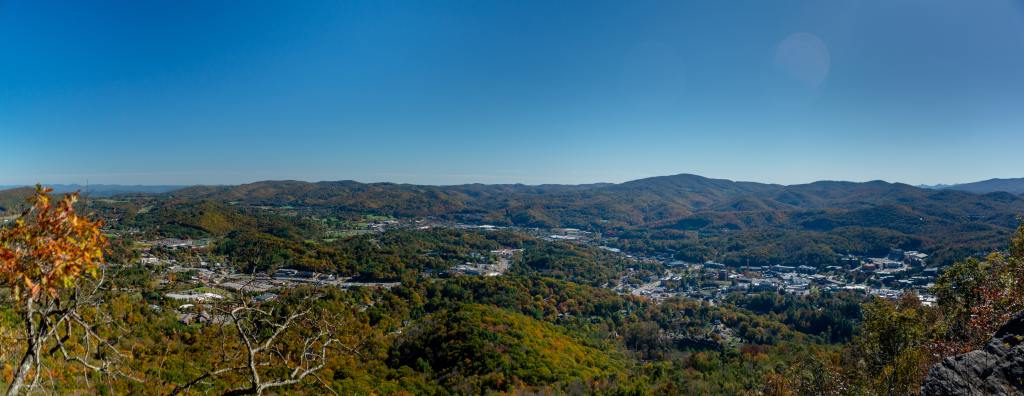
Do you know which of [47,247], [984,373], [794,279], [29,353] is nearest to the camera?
[47,247]

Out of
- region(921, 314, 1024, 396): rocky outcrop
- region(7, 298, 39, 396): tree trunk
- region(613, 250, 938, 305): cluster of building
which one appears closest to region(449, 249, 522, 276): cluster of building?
region(613, 250, 938, 305): cluster of building

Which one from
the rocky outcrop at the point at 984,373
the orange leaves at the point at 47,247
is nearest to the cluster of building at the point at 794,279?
the rocky outcrop at the point at 984,373

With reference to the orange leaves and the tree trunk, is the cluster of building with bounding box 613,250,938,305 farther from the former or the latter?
the orange leaves

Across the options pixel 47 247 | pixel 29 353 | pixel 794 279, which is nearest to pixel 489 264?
pixel 794 279

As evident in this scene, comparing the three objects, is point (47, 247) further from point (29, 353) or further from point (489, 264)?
point (489, 264)

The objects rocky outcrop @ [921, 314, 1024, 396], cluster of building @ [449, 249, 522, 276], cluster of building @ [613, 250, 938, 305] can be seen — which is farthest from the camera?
cluster of building @ [449, 249, 522, 276]

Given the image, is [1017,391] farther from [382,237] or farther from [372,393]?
[382,237]
